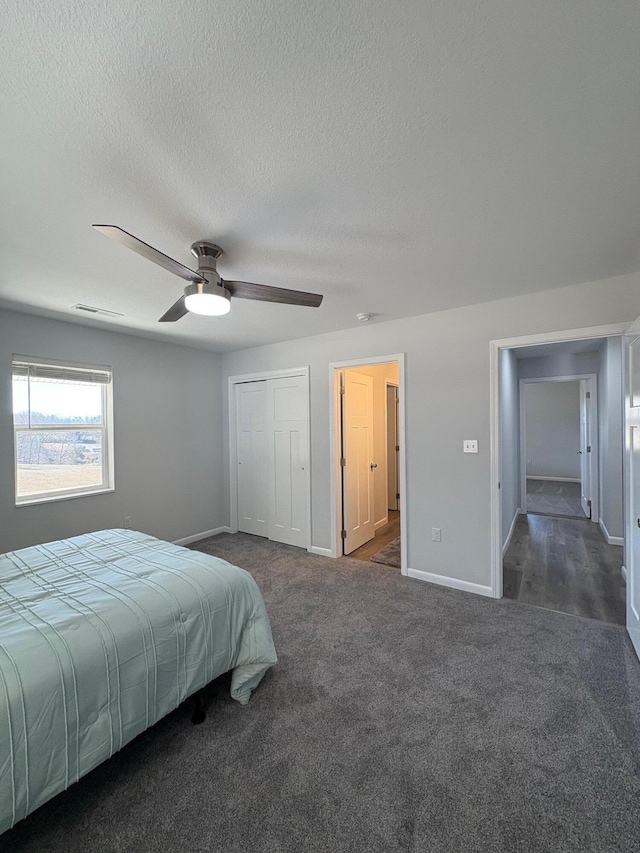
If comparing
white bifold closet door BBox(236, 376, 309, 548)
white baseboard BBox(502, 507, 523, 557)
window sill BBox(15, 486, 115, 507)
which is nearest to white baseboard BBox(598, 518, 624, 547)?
white baseboard BBox(502, 507, 523, 557)

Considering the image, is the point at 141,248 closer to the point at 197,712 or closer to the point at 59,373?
the point at 197,712

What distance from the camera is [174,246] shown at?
1979 millimetres

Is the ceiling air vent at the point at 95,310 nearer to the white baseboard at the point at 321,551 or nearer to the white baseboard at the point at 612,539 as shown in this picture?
the white baseboard at the point at 321,551

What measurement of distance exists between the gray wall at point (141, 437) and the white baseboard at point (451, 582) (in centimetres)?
279

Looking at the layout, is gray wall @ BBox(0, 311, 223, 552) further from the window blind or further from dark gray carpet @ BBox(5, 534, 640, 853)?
dark gray carpet @ BBox(5, 534, 640, 853)

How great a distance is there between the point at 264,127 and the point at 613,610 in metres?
3.79

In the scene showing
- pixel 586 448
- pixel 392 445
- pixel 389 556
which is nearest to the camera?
pixel 389 556

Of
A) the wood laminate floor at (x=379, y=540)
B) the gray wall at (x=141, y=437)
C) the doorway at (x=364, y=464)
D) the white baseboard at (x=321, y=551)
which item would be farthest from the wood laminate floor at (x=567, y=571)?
the gray wall at (x=141, y=437)

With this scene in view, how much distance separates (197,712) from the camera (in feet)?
5.73

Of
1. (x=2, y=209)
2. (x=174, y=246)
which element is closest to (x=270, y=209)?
(x=174, y=246)

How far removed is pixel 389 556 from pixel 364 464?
1.11 m

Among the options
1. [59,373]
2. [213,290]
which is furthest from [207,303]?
[59,373]

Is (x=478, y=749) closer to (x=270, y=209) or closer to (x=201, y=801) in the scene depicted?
(x=201, y=801)

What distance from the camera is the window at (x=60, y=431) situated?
3145mm
